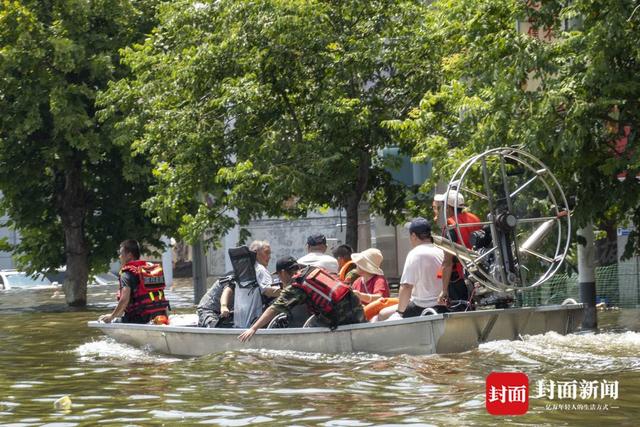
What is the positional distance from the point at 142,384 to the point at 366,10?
1160 centimetres

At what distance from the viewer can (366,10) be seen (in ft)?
76.5

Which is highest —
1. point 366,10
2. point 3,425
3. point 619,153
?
point 366,10

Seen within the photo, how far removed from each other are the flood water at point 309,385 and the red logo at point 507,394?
0.10 m

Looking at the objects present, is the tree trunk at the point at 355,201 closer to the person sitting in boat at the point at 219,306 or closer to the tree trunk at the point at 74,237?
the person sitting in boat at the point at 219,306

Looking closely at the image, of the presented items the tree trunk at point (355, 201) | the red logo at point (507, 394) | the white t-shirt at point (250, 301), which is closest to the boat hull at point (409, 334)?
the white t-shirt at point (250, 301)

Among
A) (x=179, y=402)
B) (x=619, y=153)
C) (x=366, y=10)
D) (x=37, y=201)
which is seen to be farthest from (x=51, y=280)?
(x=179, y=402)

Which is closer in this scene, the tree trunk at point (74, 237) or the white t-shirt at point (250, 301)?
the white t-shirt at point (250, 301)

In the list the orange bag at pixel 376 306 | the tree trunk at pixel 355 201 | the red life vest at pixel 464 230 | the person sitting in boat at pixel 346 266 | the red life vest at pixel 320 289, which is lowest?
the orange bag at pixel 376 306

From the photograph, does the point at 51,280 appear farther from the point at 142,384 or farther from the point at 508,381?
the point at 508,381

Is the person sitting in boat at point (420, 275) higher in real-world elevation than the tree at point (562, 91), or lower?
lower

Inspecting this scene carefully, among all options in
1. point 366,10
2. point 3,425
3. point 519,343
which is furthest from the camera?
point 366,10

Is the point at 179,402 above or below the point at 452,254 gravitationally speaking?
below

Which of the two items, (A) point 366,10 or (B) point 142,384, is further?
(A) point 366,10

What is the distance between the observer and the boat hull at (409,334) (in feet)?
46.1
